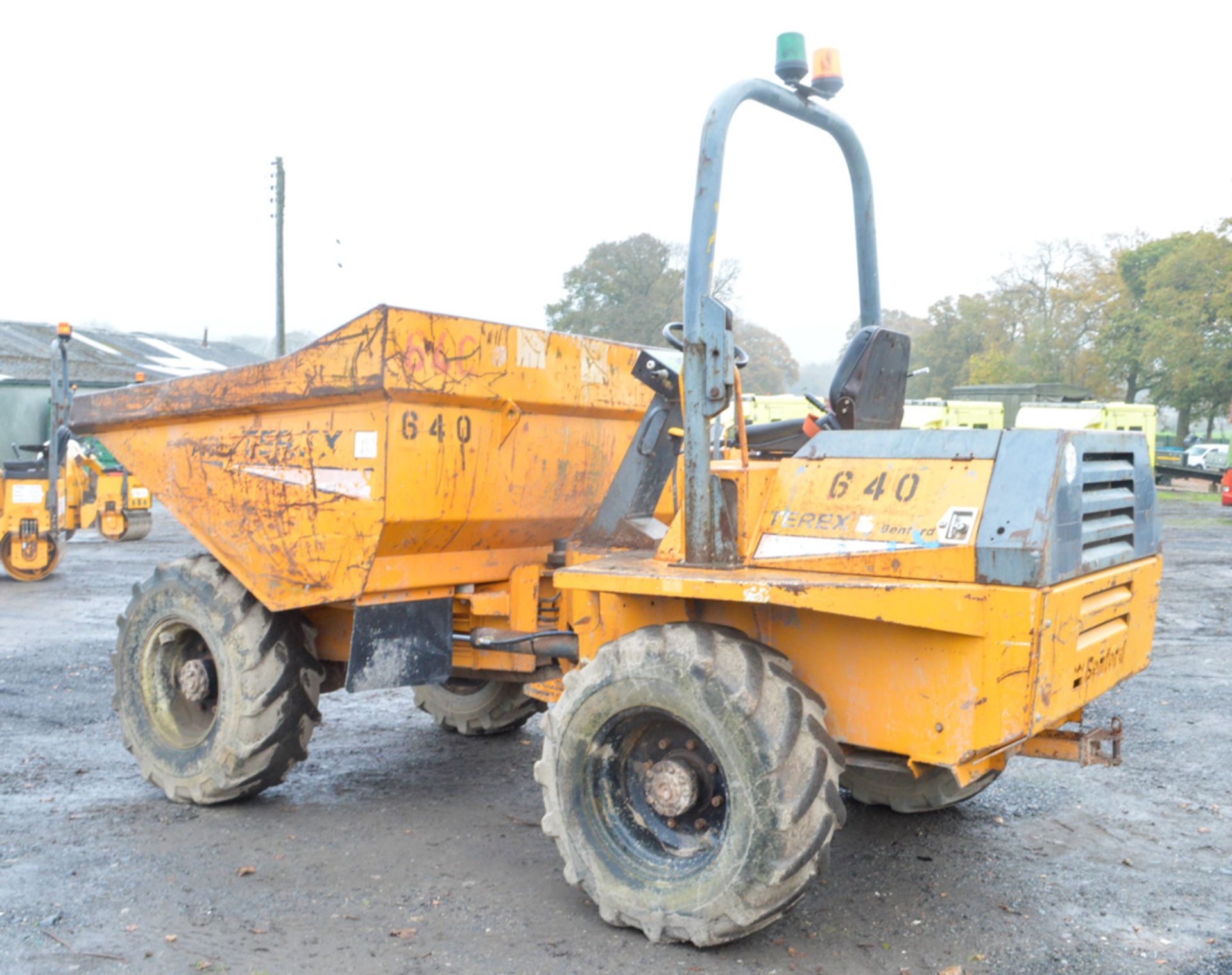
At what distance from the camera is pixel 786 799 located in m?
3.39

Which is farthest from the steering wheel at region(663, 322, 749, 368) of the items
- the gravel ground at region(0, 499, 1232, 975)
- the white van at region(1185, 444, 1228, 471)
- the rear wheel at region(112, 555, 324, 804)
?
the white van at region(1185, 444, 1228, 471)

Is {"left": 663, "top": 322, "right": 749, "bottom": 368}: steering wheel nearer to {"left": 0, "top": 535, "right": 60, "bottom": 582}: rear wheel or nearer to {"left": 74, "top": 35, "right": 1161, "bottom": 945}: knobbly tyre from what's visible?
{"left": 74, "top": 35, "right": 1161, "bottom": 945}: knobbly tyre

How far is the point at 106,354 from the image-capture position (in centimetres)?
3772

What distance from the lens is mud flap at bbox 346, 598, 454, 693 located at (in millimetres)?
4516

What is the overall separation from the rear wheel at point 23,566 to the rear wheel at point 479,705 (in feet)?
28.2

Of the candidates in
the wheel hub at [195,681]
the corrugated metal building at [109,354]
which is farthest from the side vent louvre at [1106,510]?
the corrugated metal building at [109,354]

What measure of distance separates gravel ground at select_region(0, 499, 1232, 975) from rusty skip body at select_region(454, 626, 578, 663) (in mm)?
760

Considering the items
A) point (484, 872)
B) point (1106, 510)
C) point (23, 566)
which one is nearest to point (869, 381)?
point (1106, 510)

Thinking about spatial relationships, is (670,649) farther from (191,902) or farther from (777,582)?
(191,902)

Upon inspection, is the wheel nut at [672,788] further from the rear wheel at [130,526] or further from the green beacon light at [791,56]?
the rear wheel at [130,526]

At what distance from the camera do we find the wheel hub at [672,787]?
368 centimetres

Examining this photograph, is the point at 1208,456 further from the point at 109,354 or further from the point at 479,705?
the point at 479,705

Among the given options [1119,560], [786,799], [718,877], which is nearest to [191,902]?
[718,877]

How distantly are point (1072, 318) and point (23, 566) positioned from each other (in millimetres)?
48934
